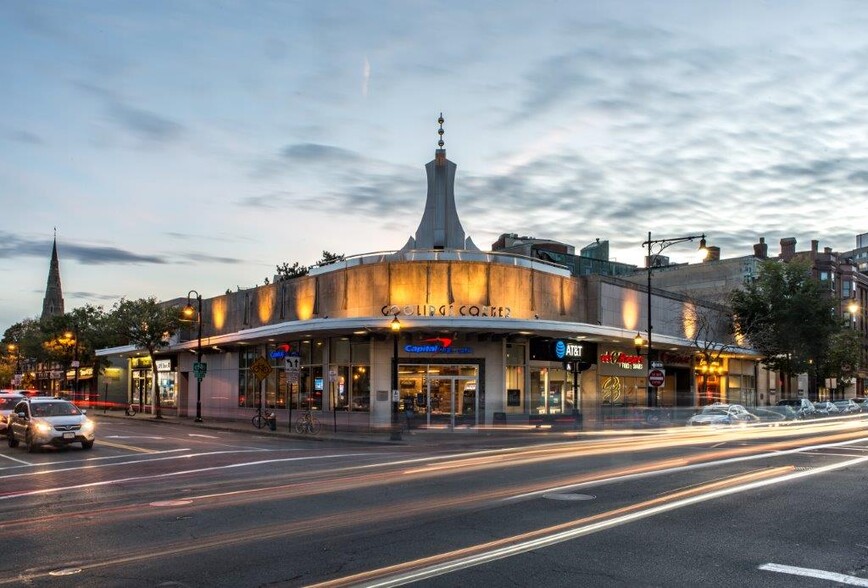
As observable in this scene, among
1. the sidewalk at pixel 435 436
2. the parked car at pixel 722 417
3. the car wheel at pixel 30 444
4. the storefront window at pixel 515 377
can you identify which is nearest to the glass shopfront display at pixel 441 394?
the sidewalk at pixel 435 436

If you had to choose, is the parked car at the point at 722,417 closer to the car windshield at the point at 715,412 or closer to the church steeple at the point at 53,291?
the car windshield at the point at 715,412

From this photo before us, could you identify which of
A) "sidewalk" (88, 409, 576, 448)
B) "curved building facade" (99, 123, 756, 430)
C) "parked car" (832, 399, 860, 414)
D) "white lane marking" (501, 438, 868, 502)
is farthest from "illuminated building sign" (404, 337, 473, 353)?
"parked car" (832, 399, 860, 414)

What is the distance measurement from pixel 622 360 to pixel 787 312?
1820 centimetres

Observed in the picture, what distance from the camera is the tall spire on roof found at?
137ft

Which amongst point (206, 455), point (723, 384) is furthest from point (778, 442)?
point (723, 384)

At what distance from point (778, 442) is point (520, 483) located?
15.8m

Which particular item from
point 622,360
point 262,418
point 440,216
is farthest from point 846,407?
point 262,418

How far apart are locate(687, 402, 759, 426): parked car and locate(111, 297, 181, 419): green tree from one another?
3226cm

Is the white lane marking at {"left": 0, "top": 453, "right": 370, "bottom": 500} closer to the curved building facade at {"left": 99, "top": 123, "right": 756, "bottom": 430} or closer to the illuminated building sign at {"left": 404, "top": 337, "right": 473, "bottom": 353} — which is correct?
the curved building facade at {"left": 99, "top": 123, "right": 756, "bottom": 430}

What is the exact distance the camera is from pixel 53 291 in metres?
178

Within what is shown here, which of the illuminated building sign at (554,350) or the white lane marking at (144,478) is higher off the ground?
the illuminated building sign at (554,350)

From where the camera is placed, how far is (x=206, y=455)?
23.3 meters

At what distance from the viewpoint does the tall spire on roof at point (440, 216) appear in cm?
4184

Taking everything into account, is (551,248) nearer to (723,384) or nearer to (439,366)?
(723,384)
